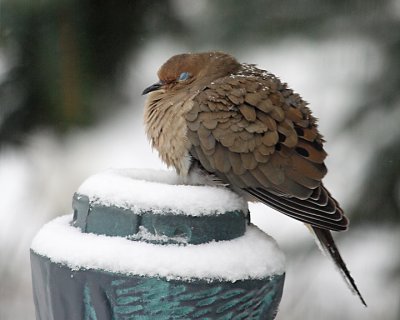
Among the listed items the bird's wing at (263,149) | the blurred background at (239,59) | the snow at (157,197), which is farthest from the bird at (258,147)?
the blurred background at (239,59)

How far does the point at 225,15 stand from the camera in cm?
294

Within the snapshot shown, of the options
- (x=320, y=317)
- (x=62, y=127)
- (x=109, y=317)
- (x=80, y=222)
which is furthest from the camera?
(x=320, y=317)

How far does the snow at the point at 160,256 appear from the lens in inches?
50.0

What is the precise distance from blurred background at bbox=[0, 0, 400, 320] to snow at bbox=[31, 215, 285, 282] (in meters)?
1.42

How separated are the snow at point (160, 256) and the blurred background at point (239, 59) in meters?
1.42

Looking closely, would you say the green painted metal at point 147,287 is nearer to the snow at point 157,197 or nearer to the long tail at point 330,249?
the snow at point 157,197

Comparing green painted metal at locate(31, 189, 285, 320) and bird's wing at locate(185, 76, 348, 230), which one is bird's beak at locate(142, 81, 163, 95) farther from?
green painted metal at locate(31, 189, 285, 320)

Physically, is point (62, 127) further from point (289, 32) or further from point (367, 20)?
point (367, 20)

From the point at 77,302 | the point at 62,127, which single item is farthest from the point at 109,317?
the point at 62,127

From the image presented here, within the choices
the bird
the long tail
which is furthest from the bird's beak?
the long tail

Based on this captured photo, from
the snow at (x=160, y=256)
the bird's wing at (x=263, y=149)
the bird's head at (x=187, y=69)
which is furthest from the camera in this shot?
the bird's head at (x=187, y=69)

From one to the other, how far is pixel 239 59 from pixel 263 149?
120 cm

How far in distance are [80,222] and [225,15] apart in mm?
1675

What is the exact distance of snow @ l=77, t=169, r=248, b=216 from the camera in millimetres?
1322
